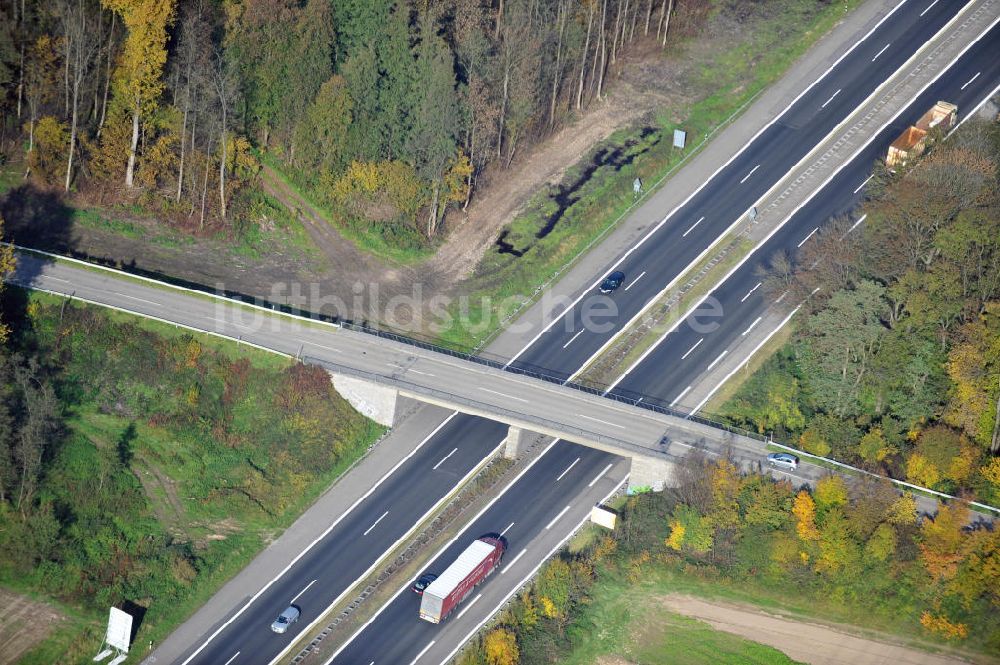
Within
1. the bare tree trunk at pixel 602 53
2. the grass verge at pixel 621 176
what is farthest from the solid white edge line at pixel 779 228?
the bare tree trunk at pixel 602 53

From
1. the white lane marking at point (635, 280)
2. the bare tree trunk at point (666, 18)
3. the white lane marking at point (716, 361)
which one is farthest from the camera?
the bare tree trunk at point (666, 18)

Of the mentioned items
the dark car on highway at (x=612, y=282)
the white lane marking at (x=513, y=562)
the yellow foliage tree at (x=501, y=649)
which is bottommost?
the yellow foliage tree at (x=501, y=649)

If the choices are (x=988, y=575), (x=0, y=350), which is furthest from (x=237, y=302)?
(x=988, y=575)

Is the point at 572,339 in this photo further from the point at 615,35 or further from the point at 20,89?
the point at 20,89

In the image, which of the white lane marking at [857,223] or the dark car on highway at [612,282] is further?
the dark car on highway at [612,282]

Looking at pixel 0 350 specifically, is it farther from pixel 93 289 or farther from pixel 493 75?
pixel 493 75

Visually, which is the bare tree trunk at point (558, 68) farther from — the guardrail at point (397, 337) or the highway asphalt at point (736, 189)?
the guardrail at point (397, 337)

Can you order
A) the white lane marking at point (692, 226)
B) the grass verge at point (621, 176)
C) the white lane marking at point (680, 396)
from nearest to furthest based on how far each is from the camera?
the white lane marking at point (680, 396) → the grass verge at point (621, 176) → the white lane marking at point (692, 226)
